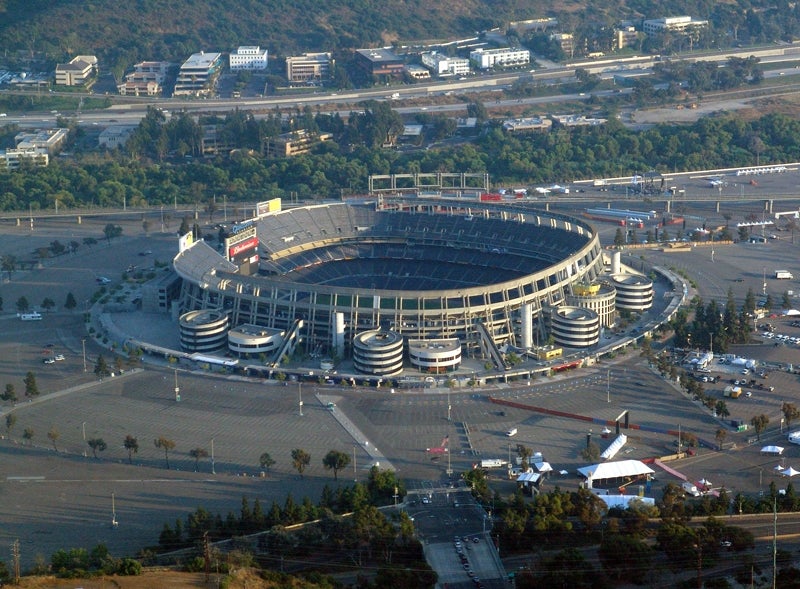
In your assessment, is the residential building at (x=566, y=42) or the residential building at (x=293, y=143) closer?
the residential building at (x=293, y=143)

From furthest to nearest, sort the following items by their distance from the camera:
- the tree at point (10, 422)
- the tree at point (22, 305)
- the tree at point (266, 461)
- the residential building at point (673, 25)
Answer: the residential building at point (673, 25), the tree at point (22, 305), the tree at point (10, 422), the tree at point (266, 461)

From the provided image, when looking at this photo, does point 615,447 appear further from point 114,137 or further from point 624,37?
point 624,37

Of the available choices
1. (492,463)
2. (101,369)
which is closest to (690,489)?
(492,463)

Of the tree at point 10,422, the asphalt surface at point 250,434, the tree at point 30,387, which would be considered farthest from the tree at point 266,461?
the tree at point 30,387

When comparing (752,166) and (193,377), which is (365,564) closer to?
(193,377)

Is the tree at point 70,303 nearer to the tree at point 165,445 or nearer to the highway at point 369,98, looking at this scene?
the tree at point 165,445

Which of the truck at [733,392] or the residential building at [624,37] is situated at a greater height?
the residential building at [624,37]

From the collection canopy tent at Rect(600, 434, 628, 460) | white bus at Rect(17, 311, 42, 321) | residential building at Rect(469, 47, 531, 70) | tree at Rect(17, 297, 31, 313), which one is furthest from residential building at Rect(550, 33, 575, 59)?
canopy tent at Rect(600, 434, 628, 460)

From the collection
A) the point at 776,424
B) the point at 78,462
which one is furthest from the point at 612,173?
the point at 78,462
